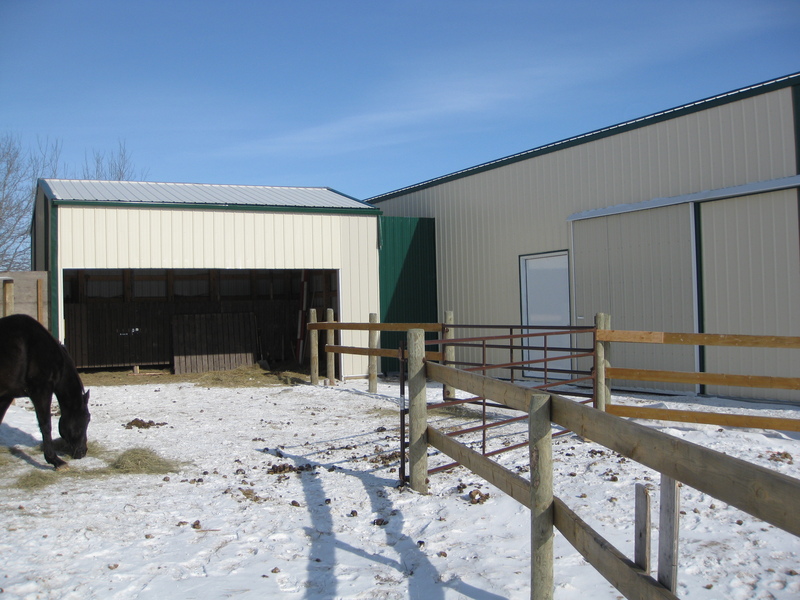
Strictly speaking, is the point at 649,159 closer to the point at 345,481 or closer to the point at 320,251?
the point at 320,251

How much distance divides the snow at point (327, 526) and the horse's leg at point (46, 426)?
0.23 m

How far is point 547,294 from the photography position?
41.8 feet

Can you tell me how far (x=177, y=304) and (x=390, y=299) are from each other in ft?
18.8

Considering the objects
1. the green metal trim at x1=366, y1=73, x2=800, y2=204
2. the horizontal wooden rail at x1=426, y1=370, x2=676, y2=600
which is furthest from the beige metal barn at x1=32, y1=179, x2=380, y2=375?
the horizontal wooden rail at x1=426, y1=370, x2=676, y2=600

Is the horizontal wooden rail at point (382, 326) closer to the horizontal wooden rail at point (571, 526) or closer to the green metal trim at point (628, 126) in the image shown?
the green metal trim at point (628, 126)

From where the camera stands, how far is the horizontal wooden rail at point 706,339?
20.9ft

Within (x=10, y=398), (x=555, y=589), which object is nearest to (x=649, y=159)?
(x=555, y=589)

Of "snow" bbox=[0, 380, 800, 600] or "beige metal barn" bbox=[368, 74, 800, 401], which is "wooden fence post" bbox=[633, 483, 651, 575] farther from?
"beige metal barn" bbox=[368, 74, 800, 401]

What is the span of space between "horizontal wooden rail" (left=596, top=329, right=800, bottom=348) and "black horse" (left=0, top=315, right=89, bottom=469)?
5.41 m

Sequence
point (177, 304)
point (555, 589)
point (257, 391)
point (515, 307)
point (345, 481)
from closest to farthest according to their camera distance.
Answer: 1. point (555, 589)
2. point (345, 481)
3. point (257, 391)
4. point (515, 307)
5. point (177, 304)

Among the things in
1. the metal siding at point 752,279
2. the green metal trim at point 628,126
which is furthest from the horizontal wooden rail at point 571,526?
the green metal trim at point 628,126

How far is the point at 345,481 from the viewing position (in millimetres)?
5820

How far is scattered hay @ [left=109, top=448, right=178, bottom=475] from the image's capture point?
20.5 feet

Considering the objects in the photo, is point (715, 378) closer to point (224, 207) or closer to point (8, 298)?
point (224, 207)
